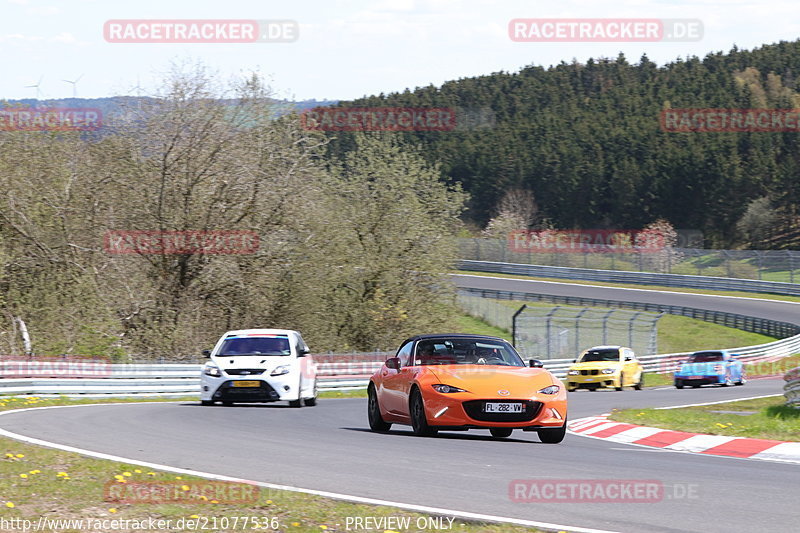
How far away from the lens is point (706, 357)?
34781 mm

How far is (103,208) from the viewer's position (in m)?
34.6

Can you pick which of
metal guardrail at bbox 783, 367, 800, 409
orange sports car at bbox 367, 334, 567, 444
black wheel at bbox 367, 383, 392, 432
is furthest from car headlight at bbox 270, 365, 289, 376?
metal guardrail at bbox 783, 367, 800, 409

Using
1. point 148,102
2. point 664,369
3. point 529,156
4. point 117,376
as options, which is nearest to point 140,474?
point 117,376

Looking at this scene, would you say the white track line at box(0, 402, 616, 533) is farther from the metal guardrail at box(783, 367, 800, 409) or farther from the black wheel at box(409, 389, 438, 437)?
the metal guardrail at box(783, 367, 800, 409)

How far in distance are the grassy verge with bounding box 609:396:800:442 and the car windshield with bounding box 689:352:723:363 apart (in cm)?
1401

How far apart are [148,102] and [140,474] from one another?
2635 cm

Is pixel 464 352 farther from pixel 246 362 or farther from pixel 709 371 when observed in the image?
pixel 709 371

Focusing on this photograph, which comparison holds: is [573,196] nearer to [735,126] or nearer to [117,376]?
[735,126]

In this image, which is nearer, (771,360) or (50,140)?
(50,140)

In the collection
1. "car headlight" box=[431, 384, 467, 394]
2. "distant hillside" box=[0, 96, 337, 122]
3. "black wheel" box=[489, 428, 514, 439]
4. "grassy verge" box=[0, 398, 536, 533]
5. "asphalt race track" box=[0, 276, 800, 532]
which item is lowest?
"black wheel" box=[489, 428, 514, 439]

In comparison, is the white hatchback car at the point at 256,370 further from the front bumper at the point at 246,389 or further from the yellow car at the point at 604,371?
the yellow car at the point at 604,371

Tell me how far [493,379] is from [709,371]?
76.0 ft

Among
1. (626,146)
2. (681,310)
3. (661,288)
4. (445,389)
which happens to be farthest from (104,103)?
(626,146)

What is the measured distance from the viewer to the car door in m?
13.7
